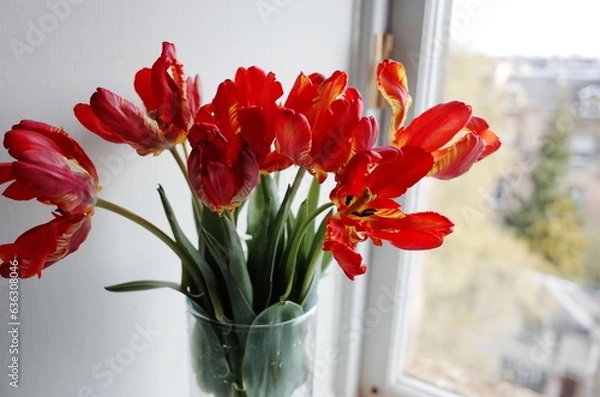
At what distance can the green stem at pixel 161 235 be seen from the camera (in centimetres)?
48

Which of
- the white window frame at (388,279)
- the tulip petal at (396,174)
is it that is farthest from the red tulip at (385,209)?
the white window frame at (388,279)

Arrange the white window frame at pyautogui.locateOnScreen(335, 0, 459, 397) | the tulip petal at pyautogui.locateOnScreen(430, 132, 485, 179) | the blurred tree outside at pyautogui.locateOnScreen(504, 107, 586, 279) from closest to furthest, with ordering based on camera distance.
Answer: the tulip petal at pyautogui.locateOnScreen(430, 132, 485, 179)
the white window frame at pyautogui.locateOnScreen(335, 0, 459, 397)
the blurred tree outside at pyautogui.locateOnScreen(504, 107, 586, 279)

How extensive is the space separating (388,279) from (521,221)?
A: 0.96ft

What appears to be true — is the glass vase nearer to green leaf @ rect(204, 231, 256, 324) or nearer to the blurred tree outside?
green leaf @ rect(204, 231, 256, 324)

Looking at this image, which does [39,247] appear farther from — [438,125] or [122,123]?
[438,125]

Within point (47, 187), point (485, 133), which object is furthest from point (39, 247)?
point (485, 133)

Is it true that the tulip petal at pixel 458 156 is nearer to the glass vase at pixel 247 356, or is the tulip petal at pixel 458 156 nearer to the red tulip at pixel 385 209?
the red tulip at pixel 385 209

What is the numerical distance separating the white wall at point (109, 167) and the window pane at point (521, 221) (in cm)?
42

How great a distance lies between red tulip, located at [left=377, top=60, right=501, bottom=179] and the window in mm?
410

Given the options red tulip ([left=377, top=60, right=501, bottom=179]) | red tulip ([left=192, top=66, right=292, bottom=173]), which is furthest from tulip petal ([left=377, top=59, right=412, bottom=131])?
red tulip ([left=192, top=66, right=292, bottom=173])

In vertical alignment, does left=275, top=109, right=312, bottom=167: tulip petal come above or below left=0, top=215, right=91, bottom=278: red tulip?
above

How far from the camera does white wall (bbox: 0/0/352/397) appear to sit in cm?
49

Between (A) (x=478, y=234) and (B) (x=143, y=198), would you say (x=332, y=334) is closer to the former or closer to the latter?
(A) (x=478, y=234)

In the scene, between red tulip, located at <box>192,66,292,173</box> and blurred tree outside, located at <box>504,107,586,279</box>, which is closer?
red tulip, located at <box>192,66,292,173</box>
